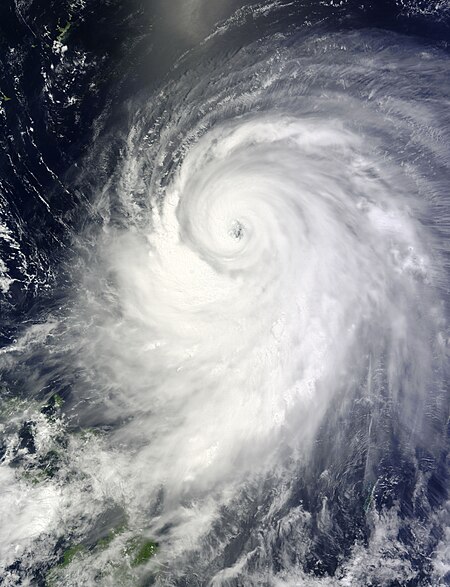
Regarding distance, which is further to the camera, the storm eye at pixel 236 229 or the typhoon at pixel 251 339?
the storm eye at pixel 236 229

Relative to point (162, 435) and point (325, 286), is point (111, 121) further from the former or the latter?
point (162, 435)

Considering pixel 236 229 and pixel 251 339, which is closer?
pixel 251 339

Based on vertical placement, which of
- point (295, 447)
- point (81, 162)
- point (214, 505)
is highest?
point (81, 162)

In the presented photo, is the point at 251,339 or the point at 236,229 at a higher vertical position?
the point at 236,229

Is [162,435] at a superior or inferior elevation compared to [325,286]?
inferior

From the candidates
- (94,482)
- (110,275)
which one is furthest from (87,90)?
(94,482)

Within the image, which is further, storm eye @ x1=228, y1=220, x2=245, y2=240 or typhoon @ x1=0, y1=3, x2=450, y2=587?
storm eye @ x1=228, y1=220, x2=245, y2=240
